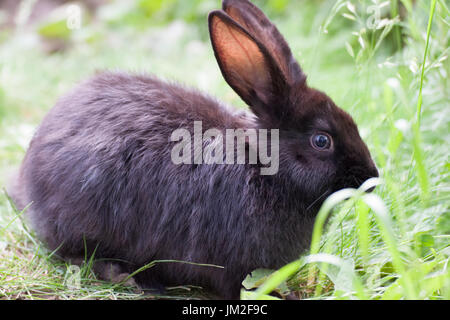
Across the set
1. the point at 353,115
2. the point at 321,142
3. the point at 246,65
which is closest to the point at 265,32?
the point at 246,65

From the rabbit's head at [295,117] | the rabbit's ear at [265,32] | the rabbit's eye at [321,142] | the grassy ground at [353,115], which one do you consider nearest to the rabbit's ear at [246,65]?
the rabbit's head at [295,117]

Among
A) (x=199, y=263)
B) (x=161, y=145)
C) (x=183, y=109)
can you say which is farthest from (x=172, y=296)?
(x=183, y=109)

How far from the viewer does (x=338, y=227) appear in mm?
3084

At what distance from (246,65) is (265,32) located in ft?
1.05

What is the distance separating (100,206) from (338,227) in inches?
52.6

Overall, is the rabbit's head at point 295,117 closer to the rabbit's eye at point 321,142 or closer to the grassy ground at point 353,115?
the rabbit's eye at point 321,142

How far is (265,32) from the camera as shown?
315cm

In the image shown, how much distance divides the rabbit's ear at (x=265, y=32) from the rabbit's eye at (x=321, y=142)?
0.36 meters

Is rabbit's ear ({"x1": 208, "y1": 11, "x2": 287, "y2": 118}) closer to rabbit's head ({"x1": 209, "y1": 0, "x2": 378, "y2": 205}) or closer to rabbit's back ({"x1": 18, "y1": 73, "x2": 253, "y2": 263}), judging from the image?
rabbit's head ({"x1": 209, "y1": 0, "x2": 378, "y2": 205})

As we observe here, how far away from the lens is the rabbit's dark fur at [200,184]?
290 centimetres

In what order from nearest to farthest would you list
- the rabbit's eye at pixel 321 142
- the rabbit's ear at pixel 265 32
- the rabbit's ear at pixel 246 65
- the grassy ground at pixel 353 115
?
the grassy ground at pixel 353 115
the rabbit's ear at pixel 246 65
the rabbit's eye at pixel 321 142
the rabbit's ear at pixel 265 32

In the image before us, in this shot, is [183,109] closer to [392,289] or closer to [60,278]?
[60,278]

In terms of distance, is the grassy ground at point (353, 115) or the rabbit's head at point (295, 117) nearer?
the grassy ground at point (353, 115)

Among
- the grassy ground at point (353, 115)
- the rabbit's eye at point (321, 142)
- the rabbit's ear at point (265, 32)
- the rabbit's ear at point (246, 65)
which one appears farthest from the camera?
the rabbit's ear at point (265, 32)
